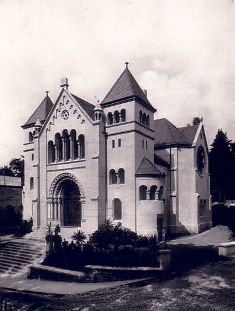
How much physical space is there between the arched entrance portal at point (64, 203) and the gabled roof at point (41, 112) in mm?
9759

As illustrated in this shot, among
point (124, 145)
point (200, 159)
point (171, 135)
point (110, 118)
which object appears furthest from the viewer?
point (200, 159)

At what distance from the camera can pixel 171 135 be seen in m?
37.9

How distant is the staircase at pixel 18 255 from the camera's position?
82.1ft

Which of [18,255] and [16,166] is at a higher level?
[16,166]

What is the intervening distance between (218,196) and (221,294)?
51.6m

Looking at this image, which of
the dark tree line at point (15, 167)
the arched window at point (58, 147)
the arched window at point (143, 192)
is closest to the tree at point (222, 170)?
the arched window at point (143, 192)

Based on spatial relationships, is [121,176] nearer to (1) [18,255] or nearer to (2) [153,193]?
(2) [153,193]

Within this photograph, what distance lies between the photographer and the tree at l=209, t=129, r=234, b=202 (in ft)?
189

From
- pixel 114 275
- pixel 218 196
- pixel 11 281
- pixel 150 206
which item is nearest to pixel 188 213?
pixel 150 206

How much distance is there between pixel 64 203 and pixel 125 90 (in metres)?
14.2

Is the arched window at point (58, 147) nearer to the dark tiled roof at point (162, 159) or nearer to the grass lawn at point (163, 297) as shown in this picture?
the dark tiled roof at point (162, 159)

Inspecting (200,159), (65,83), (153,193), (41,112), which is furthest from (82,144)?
(200,159)

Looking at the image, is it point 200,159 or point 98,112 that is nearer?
point 98,112

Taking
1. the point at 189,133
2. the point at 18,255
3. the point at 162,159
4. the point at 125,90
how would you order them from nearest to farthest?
the point at 18,255 < the point at 125,90 < the point at 162,159 < the point at 189,133
